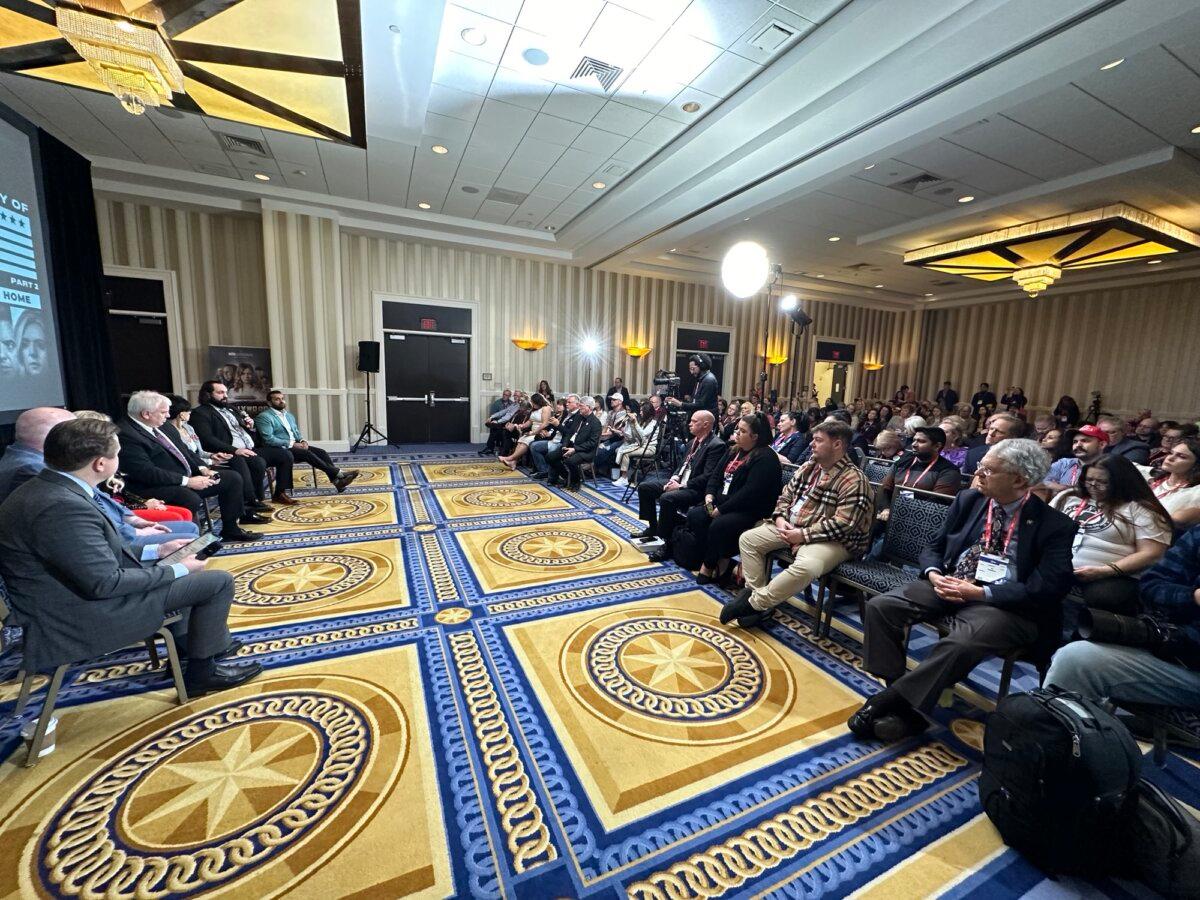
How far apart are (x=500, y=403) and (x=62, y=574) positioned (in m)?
8.00

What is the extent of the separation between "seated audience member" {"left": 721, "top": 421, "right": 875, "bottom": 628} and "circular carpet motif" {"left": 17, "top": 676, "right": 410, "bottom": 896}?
2.01 meters

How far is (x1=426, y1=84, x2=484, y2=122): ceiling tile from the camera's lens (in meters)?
4.59

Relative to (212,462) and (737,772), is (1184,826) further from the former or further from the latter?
(212,462)

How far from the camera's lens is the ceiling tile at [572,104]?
4.58 metres

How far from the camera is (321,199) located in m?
7.46

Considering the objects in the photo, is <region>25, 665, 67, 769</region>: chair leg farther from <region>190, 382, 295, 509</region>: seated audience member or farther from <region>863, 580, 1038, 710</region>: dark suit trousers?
<region>863, 580, 1038, 710</region>: dark suit trousers

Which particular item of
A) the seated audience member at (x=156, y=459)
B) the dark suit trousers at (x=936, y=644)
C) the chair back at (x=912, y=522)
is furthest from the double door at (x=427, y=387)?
the dark suit trousers at (x=936, y=644)

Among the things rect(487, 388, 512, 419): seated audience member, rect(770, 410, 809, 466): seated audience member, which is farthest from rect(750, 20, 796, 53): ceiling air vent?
rect(487, 388, 512, 419): seated audience member

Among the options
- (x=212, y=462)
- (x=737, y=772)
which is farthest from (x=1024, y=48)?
(x=212, y=462)

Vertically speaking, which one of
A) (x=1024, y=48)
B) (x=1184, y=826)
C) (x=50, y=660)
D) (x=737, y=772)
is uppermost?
(x=1024, y=48)

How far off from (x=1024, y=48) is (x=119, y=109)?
27.0 feet

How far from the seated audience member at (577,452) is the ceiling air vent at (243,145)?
5.08 meters

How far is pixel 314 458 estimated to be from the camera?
565 cm

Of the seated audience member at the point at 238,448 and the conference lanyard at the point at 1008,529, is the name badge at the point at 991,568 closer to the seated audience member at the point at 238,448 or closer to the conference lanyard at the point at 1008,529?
the conference lanyard at the point at 1008,529
